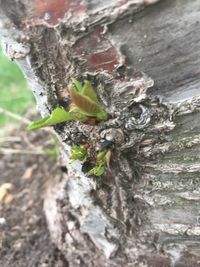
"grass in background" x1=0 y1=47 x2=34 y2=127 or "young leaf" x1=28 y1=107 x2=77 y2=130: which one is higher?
"young leaf" x1=28 y1=107 x2=77 y2=130

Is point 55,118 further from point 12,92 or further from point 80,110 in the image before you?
point 12,92

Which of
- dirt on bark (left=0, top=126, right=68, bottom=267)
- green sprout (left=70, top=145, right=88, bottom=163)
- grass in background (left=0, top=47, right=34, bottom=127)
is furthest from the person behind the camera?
grass in background (left=0, top=47, right=34, bottom=127)

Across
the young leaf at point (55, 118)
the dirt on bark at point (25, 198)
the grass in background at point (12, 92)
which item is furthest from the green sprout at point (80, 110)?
the grass in background at point (12, 92)

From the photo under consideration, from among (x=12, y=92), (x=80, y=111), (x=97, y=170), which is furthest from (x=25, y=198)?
(x=12, y=92)

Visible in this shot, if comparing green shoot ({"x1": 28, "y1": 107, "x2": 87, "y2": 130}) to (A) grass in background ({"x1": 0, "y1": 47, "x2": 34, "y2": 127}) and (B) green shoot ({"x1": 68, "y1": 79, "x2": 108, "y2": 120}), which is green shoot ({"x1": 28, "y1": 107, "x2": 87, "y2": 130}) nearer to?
(B) green shoot ({"x1": 68, "y1": 79, "x2": 108, "y2": 120})

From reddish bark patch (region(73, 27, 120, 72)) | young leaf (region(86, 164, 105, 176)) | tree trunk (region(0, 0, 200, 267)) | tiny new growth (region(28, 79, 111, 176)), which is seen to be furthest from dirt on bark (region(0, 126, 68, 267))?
reddish bark patch (region(73, 27, 120, 72))

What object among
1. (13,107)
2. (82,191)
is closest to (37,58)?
(82,191)
